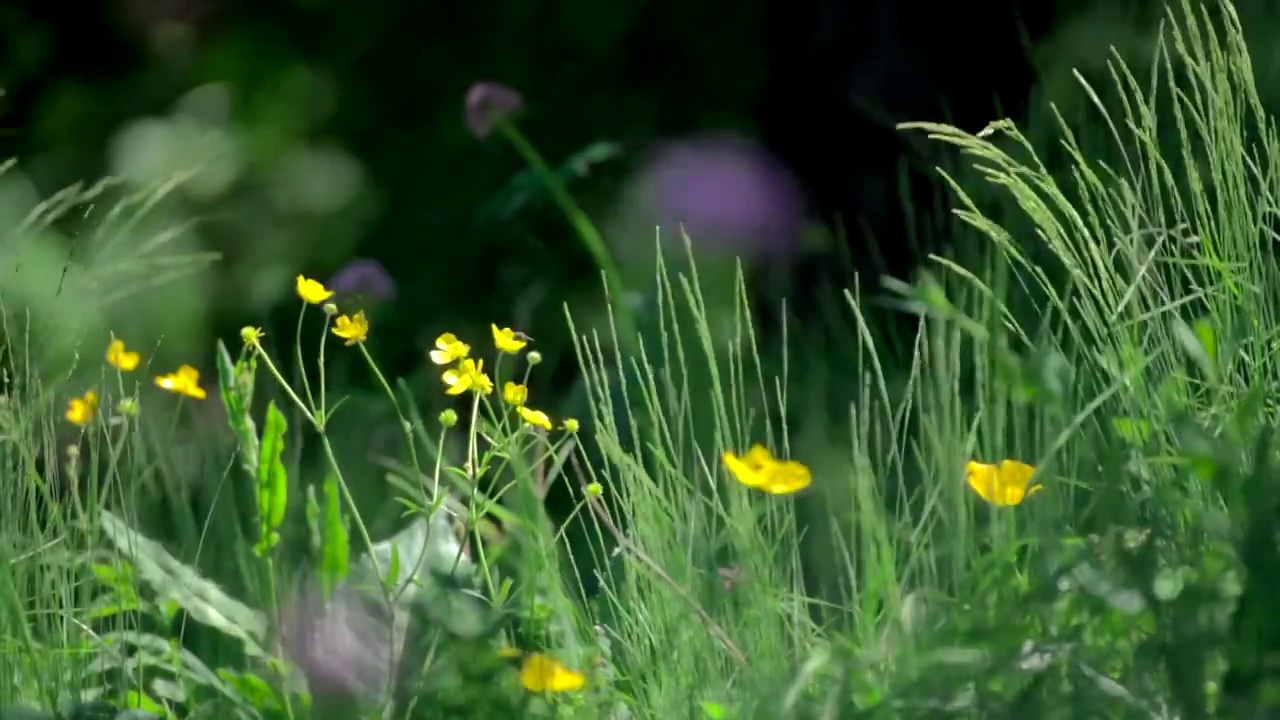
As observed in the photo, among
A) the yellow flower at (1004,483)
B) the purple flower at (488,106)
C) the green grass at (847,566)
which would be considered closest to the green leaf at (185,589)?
the green grass at (847,566)

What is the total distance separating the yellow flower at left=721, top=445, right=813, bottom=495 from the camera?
4.36 ft

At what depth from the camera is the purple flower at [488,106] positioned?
8.85 feet

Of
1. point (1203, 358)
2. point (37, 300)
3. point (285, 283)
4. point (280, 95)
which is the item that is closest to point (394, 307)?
point (285, 283)

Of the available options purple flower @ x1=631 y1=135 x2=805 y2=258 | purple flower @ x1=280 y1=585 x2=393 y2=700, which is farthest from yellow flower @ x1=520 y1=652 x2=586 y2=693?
purple flower @ x1=631 y1=135 x2=805 y2=258

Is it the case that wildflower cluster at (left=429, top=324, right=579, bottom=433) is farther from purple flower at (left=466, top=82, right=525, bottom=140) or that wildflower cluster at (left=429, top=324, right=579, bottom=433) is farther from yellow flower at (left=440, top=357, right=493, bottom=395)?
purple flower at (left=466, top=82, right=525, bottom=140)

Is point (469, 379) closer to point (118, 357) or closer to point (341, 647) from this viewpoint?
point (341, 647)

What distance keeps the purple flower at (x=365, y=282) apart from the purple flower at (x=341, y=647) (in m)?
1.19

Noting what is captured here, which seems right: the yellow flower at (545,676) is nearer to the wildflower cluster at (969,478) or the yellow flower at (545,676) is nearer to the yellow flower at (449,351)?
the wildflower cluster at (969,478)

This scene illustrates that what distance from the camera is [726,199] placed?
2.80 meters

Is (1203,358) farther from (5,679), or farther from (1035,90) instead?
(1035,90)

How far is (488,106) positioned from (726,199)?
43 centimetres

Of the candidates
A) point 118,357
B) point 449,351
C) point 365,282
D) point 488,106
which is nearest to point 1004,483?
point 449,351

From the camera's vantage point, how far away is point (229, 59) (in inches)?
111

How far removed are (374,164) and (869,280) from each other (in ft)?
2.94
